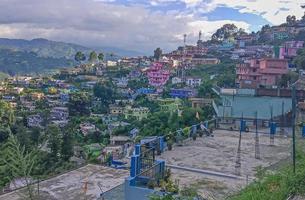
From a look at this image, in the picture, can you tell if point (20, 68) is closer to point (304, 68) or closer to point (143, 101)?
point (143, 101)

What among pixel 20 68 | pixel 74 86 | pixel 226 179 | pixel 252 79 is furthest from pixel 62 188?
pixel 20 68

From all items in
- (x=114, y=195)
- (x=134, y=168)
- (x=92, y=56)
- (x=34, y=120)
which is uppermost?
(x=92, y=56)

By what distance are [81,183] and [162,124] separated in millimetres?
7930

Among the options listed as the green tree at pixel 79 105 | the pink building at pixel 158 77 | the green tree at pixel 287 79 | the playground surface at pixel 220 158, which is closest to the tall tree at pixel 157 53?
the pink building at pixel 158 77

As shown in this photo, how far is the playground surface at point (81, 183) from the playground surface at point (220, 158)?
1.52 meters

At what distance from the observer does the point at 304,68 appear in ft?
104

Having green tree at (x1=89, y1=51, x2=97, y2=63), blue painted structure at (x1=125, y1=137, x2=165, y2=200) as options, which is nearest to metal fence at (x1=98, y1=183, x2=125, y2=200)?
blue painted structure at (x1=125, y1=137, x2=165, y2=200)

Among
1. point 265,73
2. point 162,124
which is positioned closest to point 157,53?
point 265,73

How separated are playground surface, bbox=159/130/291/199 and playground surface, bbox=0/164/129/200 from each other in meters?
1.52

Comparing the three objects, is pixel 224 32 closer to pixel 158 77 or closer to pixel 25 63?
pixel 158 77

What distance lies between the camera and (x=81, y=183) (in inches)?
395

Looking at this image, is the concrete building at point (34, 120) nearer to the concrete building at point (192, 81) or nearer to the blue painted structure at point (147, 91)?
the blue painted structure at point (147, 91)

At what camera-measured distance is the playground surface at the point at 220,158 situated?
816 centimetres

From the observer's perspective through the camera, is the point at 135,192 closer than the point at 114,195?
Yes
